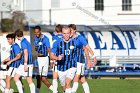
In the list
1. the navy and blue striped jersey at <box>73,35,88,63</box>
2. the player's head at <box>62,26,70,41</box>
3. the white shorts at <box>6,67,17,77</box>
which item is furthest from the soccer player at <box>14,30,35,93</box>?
the player's head at <box>62,26,70,41</box>

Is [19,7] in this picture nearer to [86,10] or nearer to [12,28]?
[12,28]

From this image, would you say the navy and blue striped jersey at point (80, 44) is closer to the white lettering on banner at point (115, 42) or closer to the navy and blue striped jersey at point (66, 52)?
the navy and blue striped jersey at point (66, 52)

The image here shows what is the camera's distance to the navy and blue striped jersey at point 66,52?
15062mm

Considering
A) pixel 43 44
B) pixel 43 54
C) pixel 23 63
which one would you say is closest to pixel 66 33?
pixel 23 63

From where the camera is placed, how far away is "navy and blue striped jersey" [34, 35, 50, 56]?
715 inches

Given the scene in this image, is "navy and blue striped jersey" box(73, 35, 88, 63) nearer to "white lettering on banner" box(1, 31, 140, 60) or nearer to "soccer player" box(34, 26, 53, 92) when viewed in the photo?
"soccer player" box(34, 26, 53, 92)

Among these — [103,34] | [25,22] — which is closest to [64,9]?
[25,22]

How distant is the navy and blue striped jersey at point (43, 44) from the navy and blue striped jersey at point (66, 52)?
2.95 meters

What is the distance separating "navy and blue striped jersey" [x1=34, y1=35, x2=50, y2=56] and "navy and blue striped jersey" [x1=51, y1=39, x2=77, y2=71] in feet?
9.68

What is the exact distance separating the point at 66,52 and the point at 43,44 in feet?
10.6

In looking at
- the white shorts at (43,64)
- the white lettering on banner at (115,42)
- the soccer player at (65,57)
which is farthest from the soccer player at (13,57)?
the white lettering on banner at (115,42)

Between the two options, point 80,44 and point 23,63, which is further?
point 23,63

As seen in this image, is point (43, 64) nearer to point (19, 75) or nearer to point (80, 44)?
point (19, 75)

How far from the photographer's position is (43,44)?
1823cm
